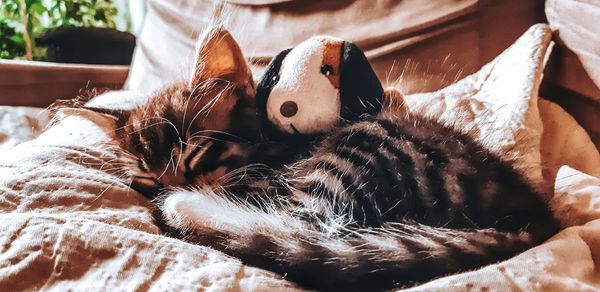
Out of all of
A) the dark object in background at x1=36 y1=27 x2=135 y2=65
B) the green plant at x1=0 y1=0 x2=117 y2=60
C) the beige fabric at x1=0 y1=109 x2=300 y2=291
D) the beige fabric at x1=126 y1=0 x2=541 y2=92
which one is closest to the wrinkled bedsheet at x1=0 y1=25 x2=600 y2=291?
the beige fabric at x1=0 y1=109 x2=300 y2=291

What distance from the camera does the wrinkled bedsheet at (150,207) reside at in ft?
1.85

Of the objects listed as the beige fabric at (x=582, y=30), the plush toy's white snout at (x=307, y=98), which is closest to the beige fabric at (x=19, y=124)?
the plush toy's white snout at (x=307, y=98)

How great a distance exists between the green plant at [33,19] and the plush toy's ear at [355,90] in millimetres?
1968

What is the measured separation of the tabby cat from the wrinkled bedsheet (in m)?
0.03

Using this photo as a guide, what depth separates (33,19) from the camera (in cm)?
263

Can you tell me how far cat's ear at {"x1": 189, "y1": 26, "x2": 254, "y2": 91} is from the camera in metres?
0.87

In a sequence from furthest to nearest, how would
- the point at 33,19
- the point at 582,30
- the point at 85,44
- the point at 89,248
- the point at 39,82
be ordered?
1. the point at 33,19
2. the point at 85,44
3. the point at 39,82
4. the point at 582,30
5. the point at 89,248

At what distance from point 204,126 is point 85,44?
172cm

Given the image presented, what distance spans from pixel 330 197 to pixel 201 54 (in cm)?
32

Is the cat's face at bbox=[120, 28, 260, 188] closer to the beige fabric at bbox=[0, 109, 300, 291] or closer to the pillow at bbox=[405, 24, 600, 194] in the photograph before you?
the beige fabric at bbox=[0, 109, 300, 291]

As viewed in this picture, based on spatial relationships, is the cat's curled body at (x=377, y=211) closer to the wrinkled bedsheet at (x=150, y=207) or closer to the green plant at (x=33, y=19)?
the wrinkled bedsheet at (x=150, y=207)

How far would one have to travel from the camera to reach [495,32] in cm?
117

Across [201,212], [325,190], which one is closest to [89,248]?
[201,212]

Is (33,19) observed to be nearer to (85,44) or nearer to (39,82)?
(85,44)
